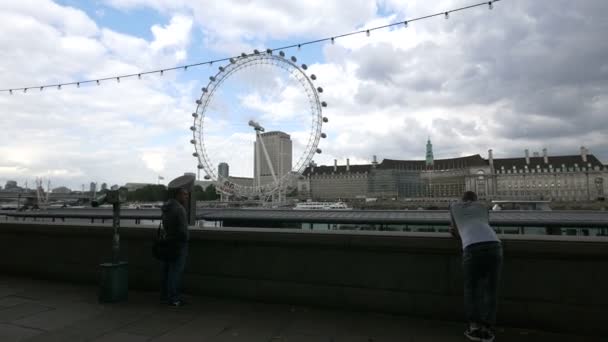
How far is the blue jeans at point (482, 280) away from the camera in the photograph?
173 inches

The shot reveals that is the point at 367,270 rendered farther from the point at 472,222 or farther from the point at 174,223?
the point at 174,223

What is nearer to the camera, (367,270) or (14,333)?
(14,333)

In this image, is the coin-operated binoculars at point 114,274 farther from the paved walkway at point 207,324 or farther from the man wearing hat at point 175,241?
the man wearing hat at point 175,241

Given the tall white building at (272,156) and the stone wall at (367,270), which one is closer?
the stone wall at (367,270)

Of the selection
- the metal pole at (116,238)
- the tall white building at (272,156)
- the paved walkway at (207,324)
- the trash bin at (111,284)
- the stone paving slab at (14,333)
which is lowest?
the paved walkway at (207,324)

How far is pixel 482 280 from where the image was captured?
15.0ft

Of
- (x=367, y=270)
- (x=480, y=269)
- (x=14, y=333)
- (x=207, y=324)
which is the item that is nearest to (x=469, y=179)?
(x=367, y=270)

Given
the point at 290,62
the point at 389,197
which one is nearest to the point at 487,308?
the point at 290,62

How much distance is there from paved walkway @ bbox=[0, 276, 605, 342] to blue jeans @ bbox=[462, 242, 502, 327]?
1.22 ft

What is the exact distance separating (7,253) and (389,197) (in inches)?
6254

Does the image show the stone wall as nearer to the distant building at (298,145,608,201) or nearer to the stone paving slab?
the stone paving slab

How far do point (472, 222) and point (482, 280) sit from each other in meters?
0.65

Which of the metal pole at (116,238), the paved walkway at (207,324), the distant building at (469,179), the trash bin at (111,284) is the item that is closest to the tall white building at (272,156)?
the metal pole at (116,238)

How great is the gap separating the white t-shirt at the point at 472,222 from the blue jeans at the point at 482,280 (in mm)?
75
